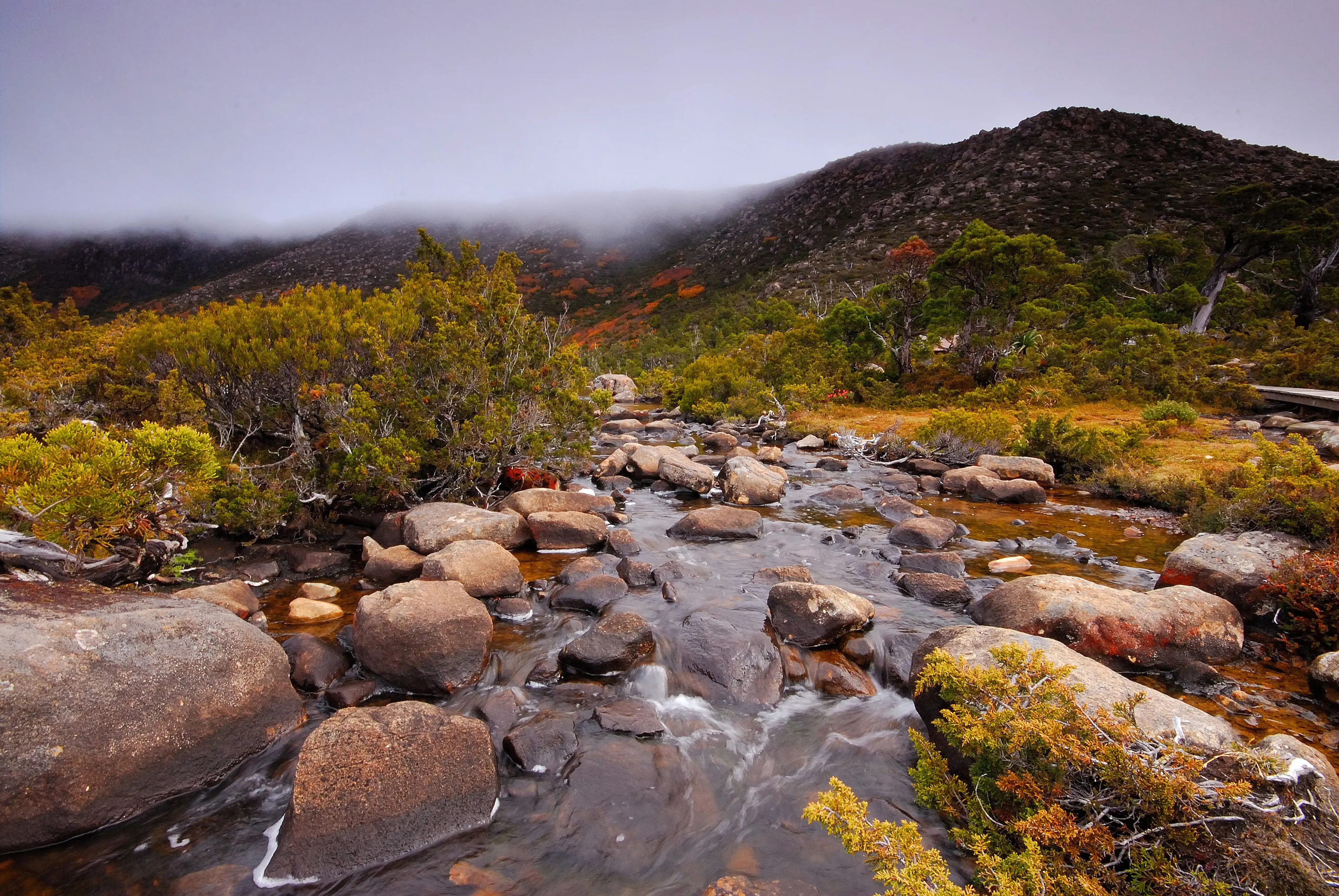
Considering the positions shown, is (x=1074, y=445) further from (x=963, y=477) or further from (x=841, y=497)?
(x=841, y=497)

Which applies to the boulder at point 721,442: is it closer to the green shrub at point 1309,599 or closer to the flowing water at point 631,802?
the flowing water at point 631,802

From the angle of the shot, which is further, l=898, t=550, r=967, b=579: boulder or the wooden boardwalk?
the wooden boardwalk

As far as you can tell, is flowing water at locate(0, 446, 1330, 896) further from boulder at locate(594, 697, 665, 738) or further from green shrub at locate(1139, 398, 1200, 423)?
green shrub at locate(1139, 398, 1200, 423)

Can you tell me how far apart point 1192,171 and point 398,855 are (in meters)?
99.9

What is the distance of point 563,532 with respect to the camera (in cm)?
1117

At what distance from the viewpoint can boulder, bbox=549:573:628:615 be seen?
28.5ft

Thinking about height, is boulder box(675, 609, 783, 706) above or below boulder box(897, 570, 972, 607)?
above

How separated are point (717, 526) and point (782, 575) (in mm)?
2955

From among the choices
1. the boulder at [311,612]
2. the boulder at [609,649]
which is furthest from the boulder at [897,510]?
Result: the boulder at [311,612]

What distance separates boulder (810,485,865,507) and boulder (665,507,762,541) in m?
3.39

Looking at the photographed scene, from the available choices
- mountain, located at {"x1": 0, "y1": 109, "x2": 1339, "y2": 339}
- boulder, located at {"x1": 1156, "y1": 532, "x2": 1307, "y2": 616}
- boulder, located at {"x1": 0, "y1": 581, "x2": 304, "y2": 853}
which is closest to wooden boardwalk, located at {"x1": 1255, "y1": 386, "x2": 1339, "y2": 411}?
boulder, located at {"x1": 1156, "y1": 532, "x2": 1307, "y2": 616}

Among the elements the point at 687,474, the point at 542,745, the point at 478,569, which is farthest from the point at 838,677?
the point at 687,474

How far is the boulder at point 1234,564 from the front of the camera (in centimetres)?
751

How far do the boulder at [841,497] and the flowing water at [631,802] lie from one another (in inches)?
252
